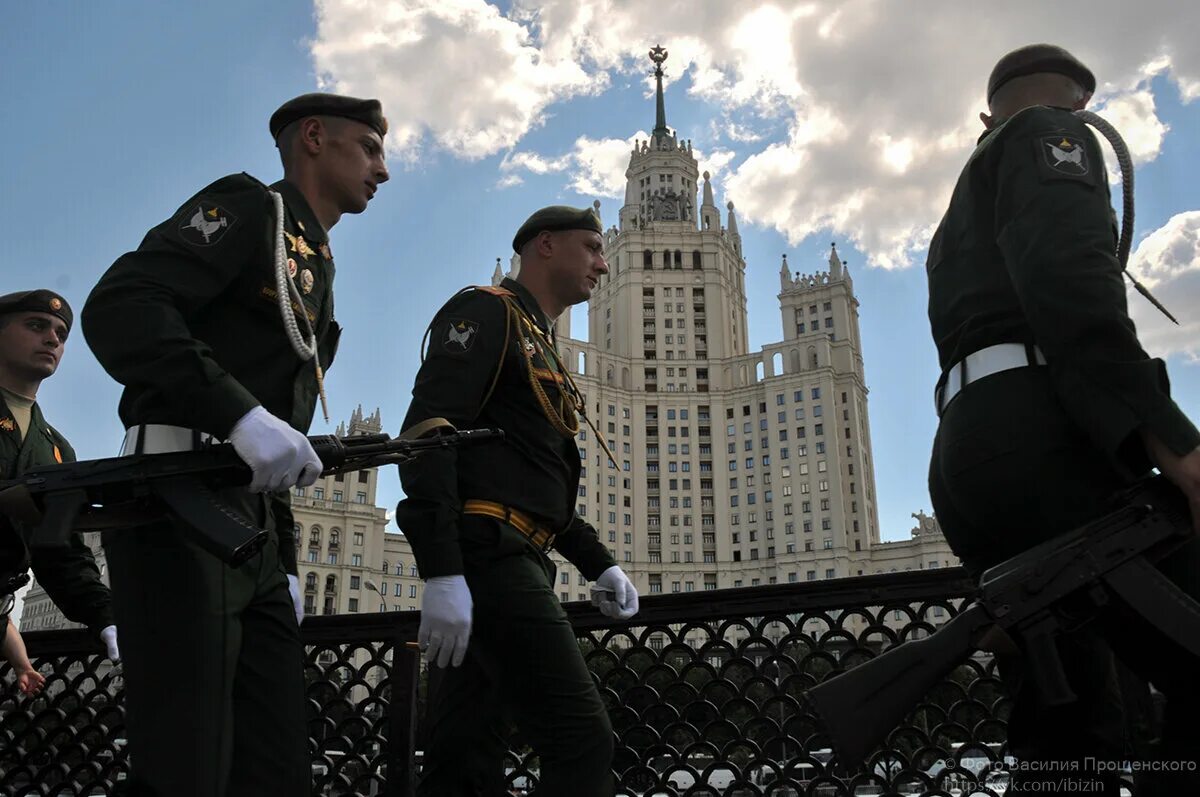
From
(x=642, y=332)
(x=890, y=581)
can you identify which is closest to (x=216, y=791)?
(x=890, y=581)

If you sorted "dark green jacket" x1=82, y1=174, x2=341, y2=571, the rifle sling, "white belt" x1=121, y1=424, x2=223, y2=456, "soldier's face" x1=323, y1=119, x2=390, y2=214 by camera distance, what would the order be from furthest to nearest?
1. "soldier's face" x1=323, y1=119, x2=390, y2=214
2. "white belt" x1=121, y1=424, x2=223, y2=456
3. "dark green jacket" x1=82, y1=174, x2=341, y2=571
4. the rifle sling

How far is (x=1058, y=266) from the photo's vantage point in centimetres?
248

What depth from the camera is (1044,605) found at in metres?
2.36

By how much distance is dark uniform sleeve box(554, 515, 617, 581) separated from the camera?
403 cm

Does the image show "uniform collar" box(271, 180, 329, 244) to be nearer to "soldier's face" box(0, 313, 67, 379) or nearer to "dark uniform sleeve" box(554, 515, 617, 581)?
"dark uniform sleeve" box(554, 515, 617, 581)

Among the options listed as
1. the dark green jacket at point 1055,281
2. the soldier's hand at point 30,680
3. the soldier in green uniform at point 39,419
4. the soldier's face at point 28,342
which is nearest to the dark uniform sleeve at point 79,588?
the soldier in green uniform at point 39,419

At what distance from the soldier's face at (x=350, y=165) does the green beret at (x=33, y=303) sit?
2179 millimetres

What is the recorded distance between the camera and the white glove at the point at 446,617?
2988mm

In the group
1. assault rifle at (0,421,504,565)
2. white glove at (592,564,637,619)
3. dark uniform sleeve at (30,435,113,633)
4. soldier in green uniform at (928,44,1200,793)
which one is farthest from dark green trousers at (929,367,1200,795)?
dark uniform sleeve at (30,435,113,633)

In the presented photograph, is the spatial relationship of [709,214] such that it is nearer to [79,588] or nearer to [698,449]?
[698,449]

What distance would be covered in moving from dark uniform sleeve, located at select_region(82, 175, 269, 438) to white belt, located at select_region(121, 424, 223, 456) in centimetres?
8

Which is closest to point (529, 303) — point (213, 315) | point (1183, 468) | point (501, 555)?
point (501, 555)

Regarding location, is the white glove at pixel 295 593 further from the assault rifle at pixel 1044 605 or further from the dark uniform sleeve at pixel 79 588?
the assault rifle at pixel 1044 605

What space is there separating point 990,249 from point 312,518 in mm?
82082
